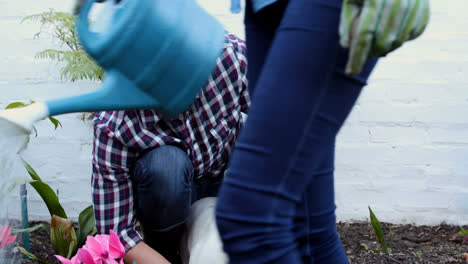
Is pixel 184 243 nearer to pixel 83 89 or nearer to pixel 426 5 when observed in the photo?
pixel 83 89

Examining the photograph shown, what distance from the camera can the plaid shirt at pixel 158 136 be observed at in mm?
1657

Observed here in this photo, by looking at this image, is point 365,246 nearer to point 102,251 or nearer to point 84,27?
point 102,251

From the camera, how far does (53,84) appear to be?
2.39m

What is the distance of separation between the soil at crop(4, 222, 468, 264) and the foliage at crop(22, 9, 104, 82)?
0.67m

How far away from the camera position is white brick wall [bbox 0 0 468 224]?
233cm

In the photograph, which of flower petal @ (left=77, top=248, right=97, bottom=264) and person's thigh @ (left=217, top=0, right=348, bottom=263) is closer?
person's thigh @ (left=217, top=0, right=348, bottom=263)

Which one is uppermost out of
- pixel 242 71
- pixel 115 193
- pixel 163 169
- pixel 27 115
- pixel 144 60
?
pixel 144 60

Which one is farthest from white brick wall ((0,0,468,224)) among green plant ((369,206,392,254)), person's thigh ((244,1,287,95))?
person's thigh ((244,1,287,95))

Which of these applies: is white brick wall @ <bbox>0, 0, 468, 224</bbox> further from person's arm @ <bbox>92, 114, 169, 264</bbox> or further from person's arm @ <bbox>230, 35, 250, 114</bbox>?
person's arm @ <bbox>92, 114, 169, 264</bbox>

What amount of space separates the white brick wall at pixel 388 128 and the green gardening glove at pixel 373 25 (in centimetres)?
166

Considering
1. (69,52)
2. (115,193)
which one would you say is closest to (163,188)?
(115,193)

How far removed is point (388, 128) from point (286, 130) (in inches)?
69.0

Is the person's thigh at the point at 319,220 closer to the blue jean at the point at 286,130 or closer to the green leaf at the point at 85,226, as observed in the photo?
the blue jean at the point at 286,130

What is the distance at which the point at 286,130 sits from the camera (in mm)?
751
